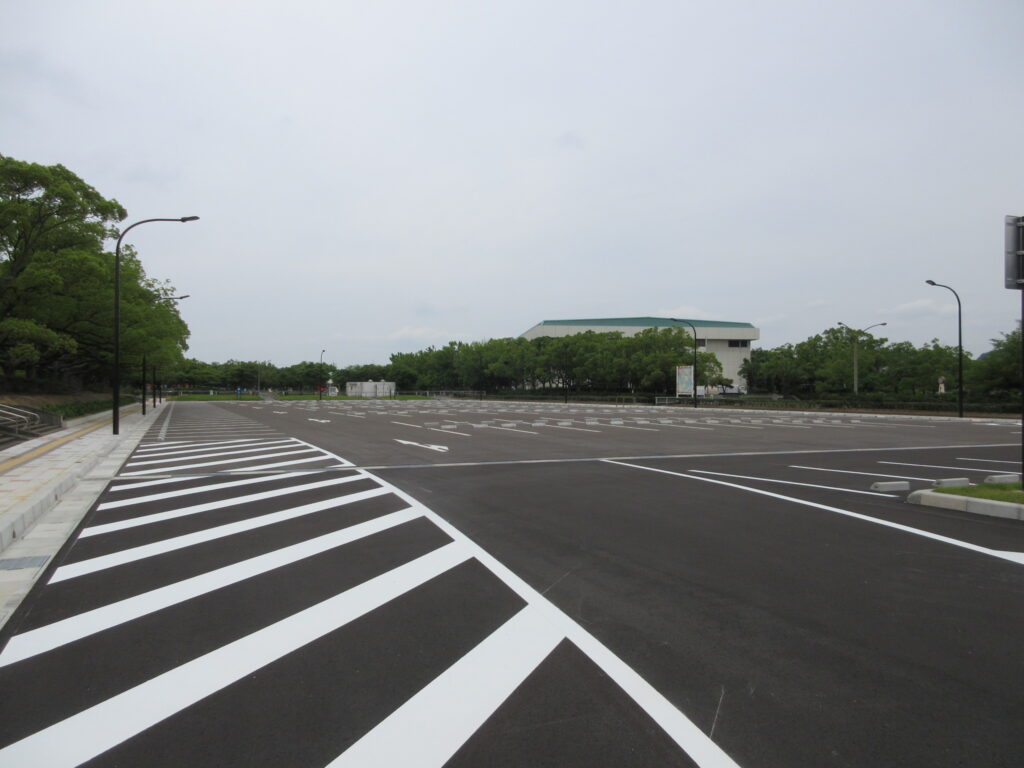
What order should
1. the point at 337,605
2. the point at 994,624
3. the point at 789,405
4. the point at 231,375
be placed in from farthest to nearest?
the point at 231,375 → the point at 789,405 → the point at 337,605 → the point at 994,624

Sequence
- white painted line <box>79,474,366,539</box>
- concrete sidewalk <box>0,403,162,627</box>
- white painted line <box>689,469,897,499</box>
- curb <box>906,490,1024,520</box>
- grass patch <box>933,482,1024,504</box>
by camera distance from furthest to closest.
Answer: white painted line <box>689,469,897,499</box> → grass patch <box>933,482,1024,504</box> → curb <box>906,490,1024,520</box> → white painted line <box>79,474,366,539</box> → concrete sidewalk <box>0,403,162,627</box>

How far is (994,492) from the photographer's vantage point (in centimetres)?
745

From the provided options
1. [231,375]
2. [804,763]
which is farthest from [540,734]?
[231,375]

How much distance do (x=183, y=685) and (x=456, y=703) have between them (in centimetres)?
150

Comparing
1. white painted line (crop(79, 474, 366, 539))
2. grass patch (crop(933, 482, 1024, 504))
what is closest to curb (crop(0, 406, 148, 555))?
white painted line (crop(79, 474, 366, 539))

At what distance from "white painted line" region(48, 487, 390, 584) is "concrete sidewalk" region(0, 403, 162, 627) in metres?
0.26

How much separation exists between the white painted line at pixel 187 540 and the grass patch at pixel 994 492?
785cm

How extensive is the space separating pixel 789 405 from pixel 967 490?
3834 centimetres

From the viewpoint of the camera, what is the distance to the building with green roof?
95.9 m

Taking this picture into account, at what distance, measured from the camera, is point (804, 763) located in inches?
97.6

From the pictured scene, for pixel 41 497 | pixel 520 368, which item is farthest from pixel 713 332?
pixel 41 497

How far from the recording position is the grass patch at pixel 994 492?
7165 mm

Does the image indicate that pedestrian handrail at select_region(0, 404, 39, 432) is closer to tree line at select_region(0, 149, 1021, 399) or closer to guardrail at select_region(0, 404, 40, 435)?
guardrail at select_region(0, 404, 40, 435)

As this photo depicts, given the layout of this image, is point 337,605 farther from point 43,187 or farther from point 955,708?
point 43,187
